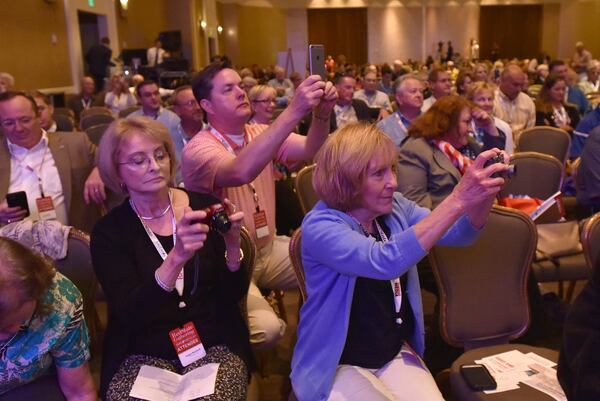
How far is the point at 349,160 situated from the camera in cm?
175

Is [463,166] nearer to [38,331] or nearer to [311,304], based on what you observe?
[311,304]

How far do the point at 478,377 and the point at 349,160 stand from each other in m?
0.84

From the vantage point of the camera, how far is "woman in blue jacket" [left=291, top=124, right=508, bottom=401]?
1725 mm

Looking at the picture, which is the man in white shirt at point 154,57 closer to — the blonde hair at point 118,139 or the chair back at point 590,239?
the blonde hair at point 118,139

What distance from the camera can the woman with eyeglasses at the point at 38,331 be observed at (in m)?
1.63

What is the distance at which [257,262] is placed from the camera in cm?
272

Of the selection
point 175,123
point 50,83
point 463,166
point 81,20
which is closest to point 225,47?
point 81,20

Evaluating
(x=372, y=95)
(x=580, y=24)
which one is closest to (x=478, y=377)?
(x=372, y=95)

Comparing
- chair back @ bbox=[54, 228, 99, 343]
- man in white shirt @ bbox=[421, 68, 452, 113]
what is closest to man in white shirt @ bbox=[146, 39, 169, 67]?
man in white shirt @ bbox=[421, 68, 452, 113]

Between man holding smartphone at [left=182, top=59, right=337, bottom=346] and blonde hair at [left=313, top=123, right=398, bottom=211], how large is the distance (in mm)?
320

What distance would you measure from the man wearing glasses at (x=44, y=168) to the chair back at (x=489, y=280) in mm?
1740

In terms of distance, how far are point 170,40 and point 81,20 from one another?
3.27 m

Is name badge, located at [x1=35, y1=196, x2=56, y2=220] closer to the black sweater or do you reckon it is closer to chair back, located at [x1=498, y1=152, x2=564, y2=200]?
the black sweater

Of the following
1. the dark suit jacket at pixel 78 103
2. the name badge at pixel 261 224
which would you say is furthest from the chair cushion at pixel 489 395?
the dark suit jacket at pixel 78 103
